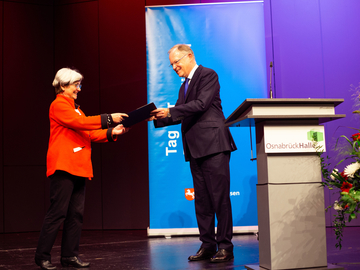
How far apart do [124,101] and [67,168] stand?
8.42ft

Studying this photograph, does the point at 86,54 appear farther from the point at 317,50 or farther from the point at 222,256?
the point at 222,256

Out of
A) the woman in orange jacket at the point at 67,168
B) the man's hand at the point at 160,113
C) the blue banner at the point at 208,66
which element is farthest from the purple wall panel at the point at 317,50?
the woman in orange jacket at the point at 67,168

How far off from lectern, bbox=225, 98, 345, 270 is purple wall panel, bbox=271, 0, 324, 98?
2.52 metres

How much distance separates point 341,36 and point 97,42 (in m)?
3.19

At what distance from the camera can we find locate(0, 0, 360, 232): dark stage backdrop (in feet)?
16.2

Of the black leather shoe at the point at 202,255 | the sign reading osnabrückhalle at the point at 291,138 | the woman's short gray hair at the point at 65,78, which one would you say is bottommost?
the black leather shoe at the point at 202,255

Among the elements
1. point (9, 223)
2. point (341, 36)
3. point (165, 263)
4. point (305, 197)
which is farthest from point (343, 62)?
point (9, 223)

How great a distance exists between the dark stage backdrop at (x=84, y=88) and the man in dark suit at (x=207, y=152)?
6.91 feet

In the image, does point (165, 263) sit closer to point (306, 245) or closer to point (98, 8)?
point (306, 245)

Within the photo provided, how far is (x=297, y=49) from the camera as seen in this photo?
4586 mm

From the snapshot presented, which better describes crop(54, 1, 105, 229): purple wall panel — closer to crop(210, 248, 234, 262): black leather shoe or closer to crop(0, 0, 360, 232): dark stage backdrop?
crop(0, 0, 360, 232): dark stage backdrop

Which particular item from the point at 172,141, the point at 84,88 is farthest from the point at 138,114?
the point at 84,88

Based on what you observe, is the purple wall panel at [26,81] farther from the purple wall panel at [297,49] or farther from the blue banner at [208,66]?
the purple wall panel at [297,49]

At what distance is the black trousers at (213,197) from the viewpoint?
8.88 ft
